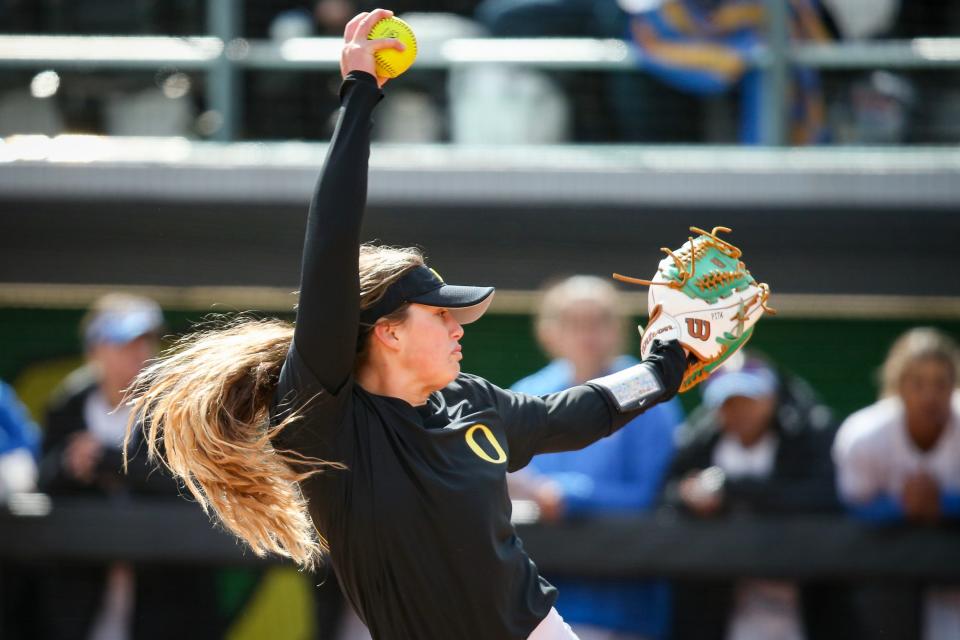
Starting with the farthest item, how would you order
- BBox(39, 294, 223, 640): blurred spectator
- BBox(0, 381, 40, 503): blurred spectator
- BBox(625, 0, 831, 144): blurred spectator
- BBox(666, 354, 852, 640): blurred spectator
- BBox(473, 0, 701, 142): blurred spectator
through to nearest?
BBox(473, 0, 701, 142): blurred spectator < BBox(625, 0, 831, 144): blurred spectator < BBox(0, 381, 40, 503): blurred spectator < BBox(39, 294, 223, 640): blurred spectator < BBox(666, 354, 852, 640): blurred spectator

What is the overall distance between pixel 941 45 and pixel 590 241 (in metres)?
1.76

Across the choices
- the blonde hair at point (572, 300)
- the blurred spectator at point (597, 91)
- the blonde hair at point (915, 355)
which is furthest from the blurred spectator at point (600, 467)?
the blurred spectator at point (597, 91)

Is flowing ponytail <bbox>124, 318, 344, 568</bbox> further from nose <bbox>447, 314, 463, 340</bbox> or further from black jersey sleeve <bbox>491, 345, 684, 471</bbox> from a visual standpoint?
black jersey sleeve <bbox>491, 345, 684, 471</bbox>

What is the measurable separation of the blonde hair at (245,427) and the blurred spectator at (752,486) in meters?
2.43

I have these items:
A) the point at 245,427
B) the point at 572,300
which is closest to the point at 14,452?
the point at 572,300

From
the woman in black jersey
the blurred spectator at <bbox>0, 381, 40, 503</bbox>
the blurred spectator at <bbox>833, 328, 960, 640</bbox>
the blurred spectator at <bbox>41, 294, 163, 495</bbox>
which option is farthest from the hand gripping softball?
the blurred spectator at <bbox>0, 381, 40, 503</bbox>

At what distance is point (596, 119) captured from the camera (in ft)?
19.1

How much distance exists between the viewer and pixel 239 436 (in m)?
2.42

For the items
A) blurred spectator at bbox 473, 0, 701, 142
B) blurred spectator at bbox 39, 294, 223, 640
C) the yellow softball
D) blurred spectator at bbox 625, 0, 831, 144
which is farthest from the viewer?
blurred spectator at bbox 473, 0, 701, 142

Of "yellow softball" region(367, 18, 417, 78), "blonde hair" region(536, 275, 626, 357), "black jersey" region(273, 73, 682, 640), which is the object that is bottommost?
"blonde hair" region(536, 275, 626, 357)

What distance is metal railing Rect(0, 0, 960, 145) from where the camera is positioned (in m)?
5.53

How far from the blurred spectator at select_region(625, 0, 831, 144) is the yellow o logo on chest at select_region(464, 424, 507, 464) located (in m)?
3.37

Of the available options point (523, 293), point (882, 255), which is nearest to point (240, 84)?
point (523, 293)

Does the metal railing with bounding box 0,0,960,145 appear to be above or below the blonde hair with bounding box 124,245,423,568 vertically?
above
